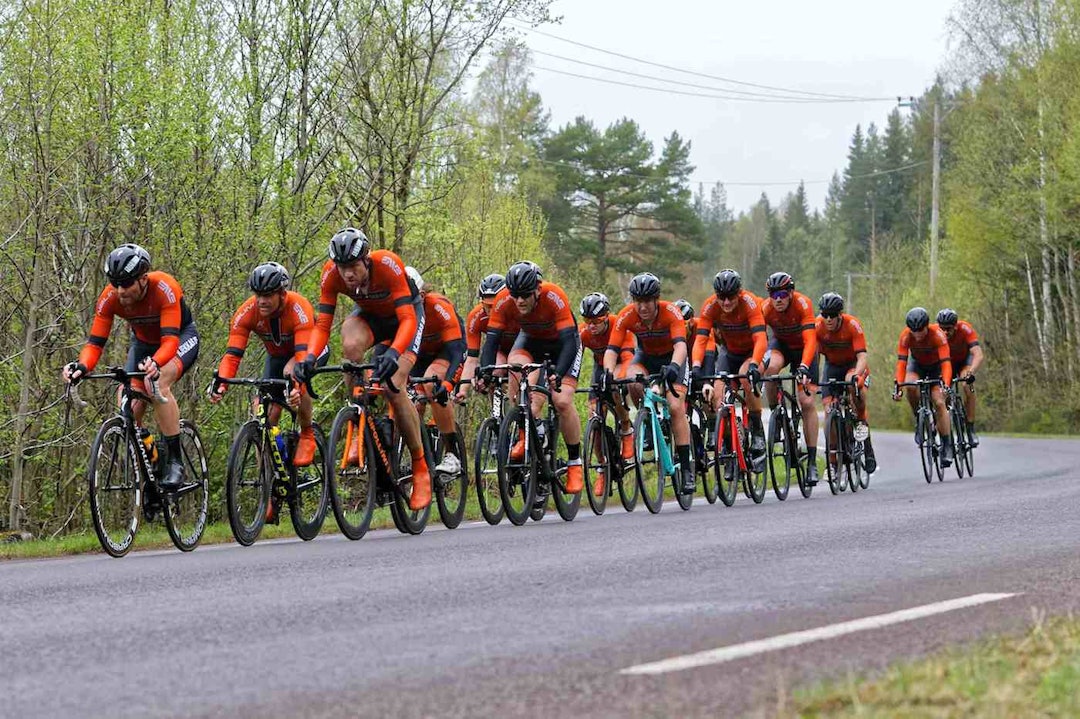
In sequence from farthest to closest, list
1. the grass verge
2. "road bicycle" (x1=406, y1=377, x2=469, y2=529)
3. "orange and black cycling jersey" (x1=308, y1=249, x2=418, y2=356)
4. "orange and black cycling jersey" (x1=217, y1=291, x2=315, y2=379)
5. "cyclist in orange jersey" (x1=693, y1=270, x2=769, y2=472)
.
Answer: "cyclist in orange jersey" (x1=693, y1=270, x2=769, y2=472) < "road bicycle" (x1=406, y1=377, x2=469, y2=529) < "orange and black cycling jersey" (x1=217, y1=291, x2=315, y2=379) < "orange and black cycling jersey" (x1=308, y1=249, x2=418, y2=356) < the grass verge

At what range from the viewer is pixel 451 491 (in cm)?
1227

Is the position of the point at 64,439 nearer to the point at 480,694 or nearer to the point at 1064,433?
the point at 480,694

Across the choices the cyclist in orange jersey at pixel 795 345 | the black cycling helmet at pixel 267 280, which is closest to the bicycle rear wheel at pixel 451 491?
the black cycling helmet at pixel 267 280

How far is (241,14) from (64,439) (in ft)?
18.9

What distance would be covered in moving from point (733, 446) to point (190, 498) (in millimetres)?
6159

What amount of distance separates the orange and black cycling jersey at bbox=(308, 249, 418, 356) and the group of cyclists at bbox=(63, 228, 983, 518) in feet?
0.04

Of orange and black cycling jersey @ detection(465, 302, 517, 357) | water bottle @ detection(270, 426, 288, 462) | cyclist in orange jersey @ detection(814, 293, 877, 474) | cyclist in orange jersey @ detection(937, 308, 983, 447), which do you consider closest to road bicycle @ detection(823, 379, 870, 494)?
cyclist in orange jersey @ detection(814, 293, 877, 474)

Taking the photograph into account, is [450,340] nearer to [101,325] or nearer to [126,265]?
[101,325]

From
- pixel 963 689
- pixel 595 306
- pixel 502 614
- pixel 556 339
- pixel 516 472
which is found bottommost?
pixel 963 689

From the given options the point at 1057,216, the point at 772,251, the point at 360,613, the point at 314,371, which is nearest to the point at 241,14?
the point at 314,371

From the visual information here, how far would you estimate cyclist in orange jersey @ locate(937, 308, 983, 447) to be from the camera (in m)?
20.8

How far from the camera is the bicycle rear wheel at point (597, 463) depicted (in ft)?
43.8

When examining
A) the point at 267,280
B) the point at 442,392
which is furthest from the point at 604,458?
the point at 267,280

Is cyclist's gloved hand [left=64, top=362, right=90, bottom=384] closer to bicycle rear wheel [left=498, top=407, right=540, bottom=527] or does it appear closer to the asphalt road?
the asphalt road
